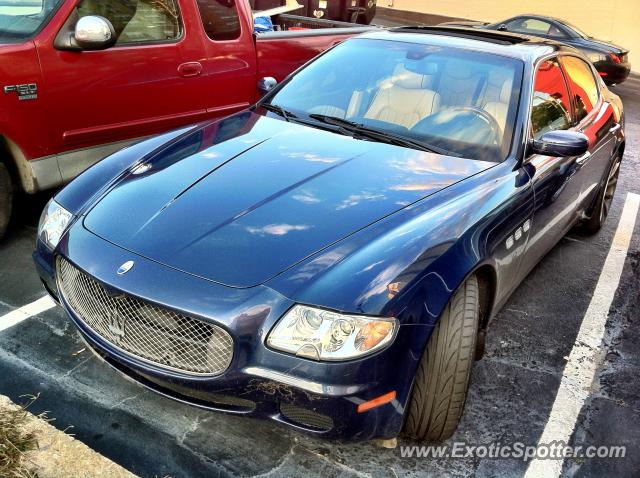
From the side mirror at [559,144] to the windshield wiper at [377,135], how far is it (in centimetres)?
45

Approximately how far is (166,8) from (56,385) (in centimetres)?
312

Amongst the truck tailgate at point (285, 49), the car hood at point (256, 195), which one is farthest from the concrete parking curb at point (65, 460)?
the truck tailgate at point (285, 49)

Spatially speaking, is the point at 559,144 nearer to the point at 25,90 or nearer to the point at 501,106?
the point at 501,106

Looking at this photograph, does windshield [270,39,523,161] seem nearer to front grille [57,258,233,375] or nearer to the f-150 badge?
the f-150 badge

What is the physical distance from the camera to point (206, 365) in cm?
237

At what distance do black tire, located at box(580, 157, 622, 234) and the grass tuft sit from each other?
428 cm

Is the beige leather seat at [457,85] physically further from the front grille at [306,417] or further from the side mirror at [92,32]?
the side mirror at [92,32]

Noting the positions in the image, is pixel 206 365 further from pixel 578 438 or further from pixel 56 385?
pixel 578 438

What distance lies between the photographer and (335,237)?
2584 mm

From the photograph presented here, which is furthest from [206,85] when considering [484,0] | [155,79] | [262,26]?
[484,0]

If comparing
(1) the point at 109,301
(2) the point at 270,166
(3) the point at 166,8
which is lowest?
(1) the point at 109,301

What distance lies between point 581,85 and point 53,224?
3.53m

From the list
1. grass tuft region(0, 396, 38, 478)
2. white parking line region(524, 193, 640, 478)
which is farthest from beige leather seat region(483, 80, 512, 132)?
grass tuft region(0, 396, 38, 478)

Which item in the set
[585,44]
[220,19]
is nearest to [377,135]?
[220,19]
